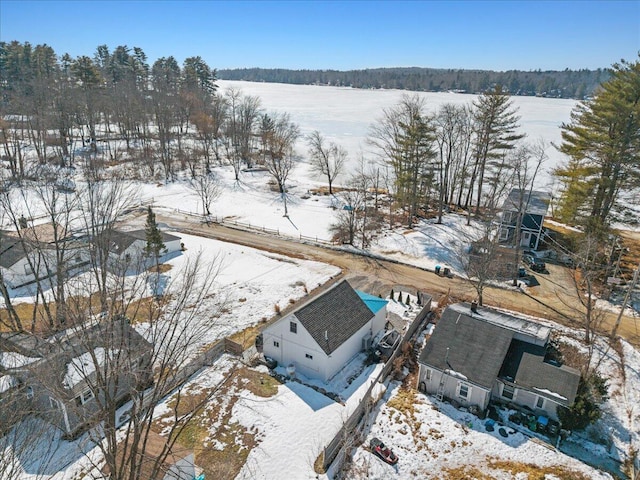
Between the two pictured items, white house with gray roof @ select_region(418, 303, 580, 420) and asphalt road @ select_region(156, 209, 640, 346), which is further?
asphalt road @ select_region(156, 209, 640, 346)

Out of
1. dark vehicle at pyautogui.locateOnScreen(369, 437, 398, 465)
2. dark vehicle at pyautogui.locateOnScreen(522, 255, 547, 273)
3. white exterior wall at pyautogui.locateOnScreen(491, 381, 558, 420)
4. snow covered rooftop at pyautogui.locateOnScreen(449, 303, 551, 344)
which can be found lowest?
dark vehicle at pyautogui.locateOnScreen(369, 437, 398, 465)

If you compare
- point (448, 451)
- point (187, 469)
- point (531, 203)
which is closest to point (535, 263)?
point (531, 203)

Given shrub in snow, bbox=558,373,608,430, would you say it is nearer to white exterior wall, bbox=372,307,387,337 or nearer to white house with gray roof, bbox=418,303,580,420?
white house with gray roof, bbox=418,303,580,420

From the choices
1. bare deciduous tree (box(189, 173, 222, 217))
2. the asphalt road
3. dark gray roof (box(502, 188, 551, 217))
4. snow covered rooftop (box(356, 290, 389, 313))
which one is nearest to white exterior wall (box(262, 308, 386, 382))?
snow covered rooftop (box(356, 290, 389, 313))

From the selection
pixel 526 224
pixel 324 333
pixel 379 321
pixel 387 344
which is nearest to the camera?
pixel 324 333

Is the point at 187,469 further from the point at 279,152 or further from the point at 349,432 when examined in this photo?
the point at 279,152

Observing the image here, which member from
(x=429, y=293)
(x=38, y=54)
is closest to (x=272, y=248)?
A: (x=429, y=293)

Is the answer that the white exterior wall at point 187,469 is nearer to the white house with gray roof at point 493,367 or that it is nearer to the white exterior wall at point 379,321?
the white house with gray roof at point 493,367

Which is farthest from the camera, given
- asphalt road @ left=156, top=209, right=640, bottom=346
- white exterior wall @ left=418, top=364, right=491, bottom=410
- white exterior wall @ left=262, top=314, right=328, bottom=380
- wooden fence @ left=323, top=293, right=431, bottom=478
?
asphalt road @ left=156, top=209, right=640, bottom=346
